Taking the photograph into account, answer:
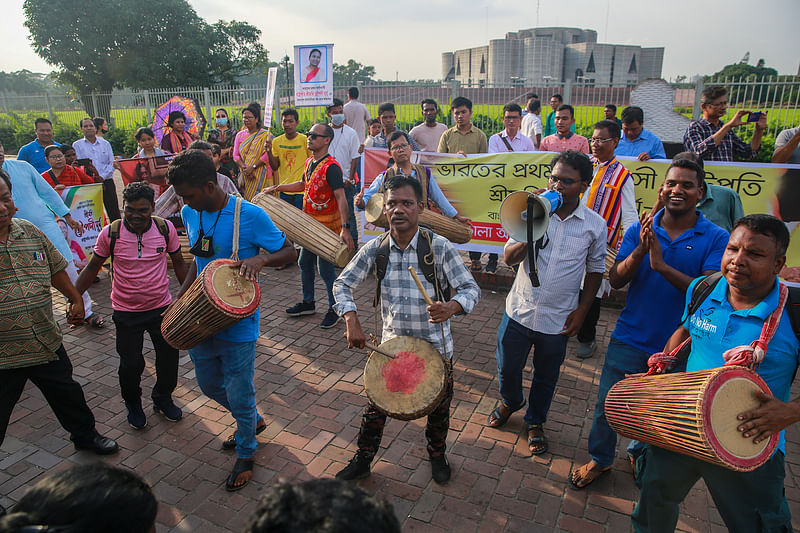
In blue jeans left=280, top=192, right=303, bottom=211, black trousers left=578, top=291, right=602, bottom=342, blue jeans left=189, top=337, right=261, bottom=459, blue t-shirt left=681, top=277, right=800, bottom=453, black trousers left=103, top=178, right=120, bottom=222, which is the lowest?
black trousers left=578, top=291, right=602, bottom=342

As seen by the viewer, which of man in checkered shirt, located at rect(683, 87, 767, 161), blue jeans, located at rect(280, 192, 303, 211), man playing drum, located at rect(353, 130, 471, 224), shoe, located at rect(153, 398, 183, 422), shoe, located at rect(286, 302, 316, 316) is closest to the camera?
shoe, located at rect(153, 398, 183, 422)

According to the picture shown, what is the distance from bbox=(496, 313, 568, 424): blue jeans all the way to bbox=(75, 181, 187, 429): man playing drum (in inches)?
103

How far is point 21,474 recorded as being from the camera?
3.69 m

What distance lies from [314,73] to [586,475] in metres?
9.78

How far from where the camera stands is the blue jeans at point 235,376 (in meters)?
3.46

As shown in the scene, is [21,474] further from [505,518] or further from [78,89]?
[78,89]

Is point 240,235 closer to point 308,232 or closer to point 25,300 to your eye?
point 25,300

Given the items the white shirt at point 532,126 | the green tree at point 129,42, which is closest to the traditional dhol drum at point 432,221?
the white shirt at point 532,126

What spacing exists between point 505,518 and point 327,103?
31.1ft

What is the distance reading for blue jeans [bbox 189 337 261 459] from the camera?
11.4 ft

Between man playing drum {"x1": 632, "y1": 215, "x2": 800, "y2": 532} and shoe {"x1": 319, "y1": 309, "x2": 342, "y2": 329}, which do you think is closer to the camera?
man playing drum {"x1": 632, "y1": 215, "x2": 800, "y2": 532}

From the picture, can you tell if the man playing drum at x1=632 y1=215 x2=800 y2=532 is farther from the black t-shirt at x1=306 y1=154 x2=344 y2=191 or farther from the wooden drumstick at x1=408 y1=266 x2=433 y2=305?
the black t-shirt at x1=306 y1=154 x2=344 y2=191

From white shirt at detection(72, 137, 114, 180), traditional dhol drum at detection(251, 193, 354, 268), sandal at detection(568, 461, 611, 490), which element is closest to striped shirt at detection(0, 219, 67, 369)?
traditional dhol drum at detection(251, 193, 354, 268)

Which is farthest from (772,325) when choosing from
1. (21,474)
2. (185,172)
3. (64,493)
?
(21,474)
